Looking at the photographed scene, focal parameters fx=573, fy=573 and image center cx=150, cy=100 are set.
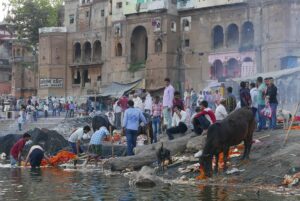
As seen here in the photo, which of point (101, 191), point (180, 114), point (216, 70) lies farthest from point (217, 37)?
point (101, 191)

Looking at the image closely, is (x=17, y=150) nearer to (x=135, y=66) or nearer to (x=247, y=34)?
(x=247, y=34)

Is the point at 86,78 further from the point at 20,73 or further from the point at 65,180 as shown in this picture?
the point at 65,180

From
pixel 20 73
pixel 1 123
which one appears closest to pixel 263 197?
pixel 1 123

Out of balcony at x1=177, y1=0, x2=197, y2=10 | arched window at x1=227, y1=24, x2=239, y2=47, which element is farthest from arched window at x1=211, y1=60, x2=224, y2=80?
balcony at x1=177, y1=0, x2=197, y2=10

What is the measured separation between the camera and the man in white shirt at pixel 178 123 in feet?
51.7

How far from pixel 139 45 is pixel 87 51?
7495 millimetres

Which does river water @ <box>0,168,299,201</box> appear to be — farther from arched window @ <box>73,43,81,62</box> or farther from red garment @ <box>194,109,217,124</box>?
arched window @ <box>73,43,81,62</box>

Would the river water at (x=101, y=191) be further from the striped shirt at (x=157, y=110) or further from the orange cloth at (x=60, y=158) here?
the striped shirt at (x=157, y=110)

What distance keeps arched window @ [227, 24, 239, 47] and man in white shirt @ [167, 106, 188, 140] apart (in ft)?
88.3

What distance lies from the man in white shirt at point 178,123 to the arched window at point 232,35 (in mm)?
26904

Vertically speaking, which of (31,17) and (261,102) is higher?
(31,17)

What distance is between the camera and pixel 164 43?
44.3 m

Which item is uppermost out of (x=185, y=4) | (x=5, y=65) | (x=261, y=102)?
(x=185, y=4)

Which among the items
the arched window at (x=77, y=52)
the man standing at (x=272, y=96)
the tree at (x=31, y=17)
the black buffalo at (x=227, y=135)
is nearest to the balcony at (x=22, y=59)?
the tree at (x=31, y=17)
